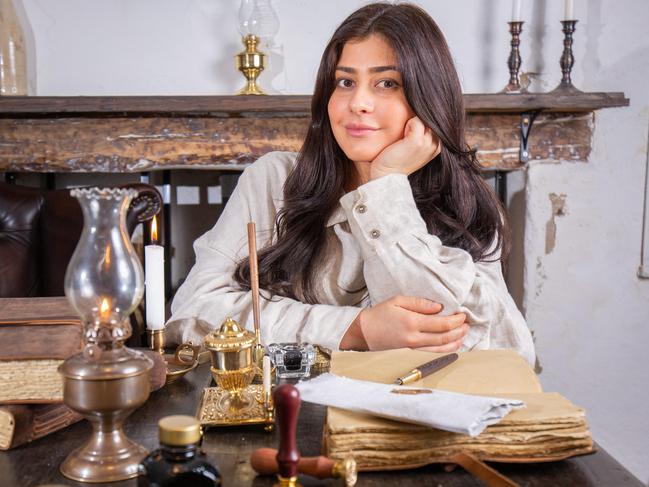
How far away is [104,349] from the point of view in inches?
29.0

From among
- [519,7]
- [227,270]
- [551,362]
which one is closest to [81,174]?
[227,270]

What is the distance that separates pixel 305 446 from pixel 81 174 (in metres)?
2.09

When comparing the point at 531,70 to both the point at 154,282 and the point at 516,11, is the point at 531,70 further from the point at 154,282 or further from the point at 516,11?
the point at 154,282

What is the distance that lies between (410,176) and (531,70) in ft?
3.25

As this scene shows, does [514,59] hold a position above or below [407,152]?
above

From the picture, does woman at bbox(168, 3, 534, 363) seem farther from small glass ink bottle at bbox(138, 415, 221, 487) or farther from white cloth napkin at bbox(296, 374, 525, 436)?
small glass ink bottle at bbox(138, 415, 221, 487)

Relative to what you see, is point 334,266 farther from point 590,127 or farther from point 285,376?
point 590,127

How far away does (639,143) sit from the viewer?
7.89 ft

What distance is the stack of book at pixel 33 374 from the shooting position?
2.68 ft

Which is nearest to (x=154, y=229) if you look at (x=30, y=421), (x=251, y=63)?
(x=30, y=421)

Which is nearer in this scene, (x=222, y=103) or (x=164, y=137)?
(x=222, y=103)

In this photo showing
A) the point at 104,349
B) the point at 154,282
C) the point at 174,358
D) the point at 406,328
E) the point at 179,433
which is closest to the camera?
the point at 179,433

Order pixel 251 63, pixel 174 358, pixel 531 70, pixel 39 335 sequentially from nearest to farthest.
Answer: pixel 39 335, pixel 174 358, pixel 251 63, pixel 531 70

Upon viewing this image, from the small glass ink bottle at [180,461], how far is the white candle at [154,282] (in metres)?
0.40
